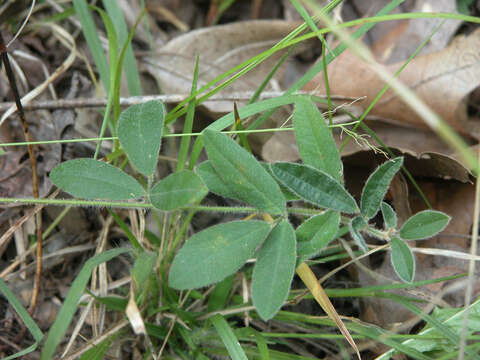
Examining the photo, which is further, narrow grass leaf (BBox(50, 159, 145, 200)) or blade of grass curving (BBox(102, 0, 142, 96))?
blade of grass curving (BBox(102, 0, 142, 96))

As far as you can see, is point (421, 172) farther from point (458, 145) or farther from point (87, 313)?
point (87, 313)

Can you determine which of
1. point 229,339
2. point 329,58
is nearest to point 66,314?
point 229,339

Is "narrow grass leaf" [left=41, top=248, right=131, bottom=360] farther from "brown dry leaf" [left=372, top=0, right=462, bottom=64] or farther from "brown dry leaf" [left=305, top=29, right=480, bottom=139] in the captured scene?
"brown dry leaf" [left=372, top=0, right=462, bottom=64]

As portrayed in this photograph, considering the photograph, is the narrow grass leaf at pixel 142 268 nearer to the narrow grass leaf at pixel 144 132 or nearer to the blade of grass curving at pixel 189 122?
the narrow grass leaf at pixel 144 132

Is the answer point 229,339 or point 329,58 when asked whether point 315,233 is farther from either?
point 329,58

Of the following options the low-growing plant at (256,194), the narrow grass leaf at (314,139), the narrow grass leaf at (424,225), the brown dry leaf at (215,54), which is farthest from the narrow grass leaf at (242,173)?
the brown dry leaf at (215,54)

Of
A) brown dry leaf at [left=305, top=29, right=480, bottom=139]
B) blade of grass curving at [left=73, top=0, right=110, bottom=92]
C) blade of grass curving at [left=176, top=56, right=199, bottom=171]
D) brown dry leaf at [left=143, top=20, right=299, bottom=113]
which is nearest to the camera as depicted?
blade of grass curving at [left=176, top=56, right=199, bottom=171]

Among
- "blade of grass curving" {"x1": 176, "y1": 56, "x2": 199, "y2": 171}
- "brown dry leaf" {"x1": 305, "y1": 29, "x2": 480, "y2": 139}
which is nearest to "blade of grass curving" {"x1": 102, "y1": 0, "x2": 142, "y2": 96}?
"blade of grass curving" {"x1": 176, "y1": 56, "x2": 199, "y2": 171}
